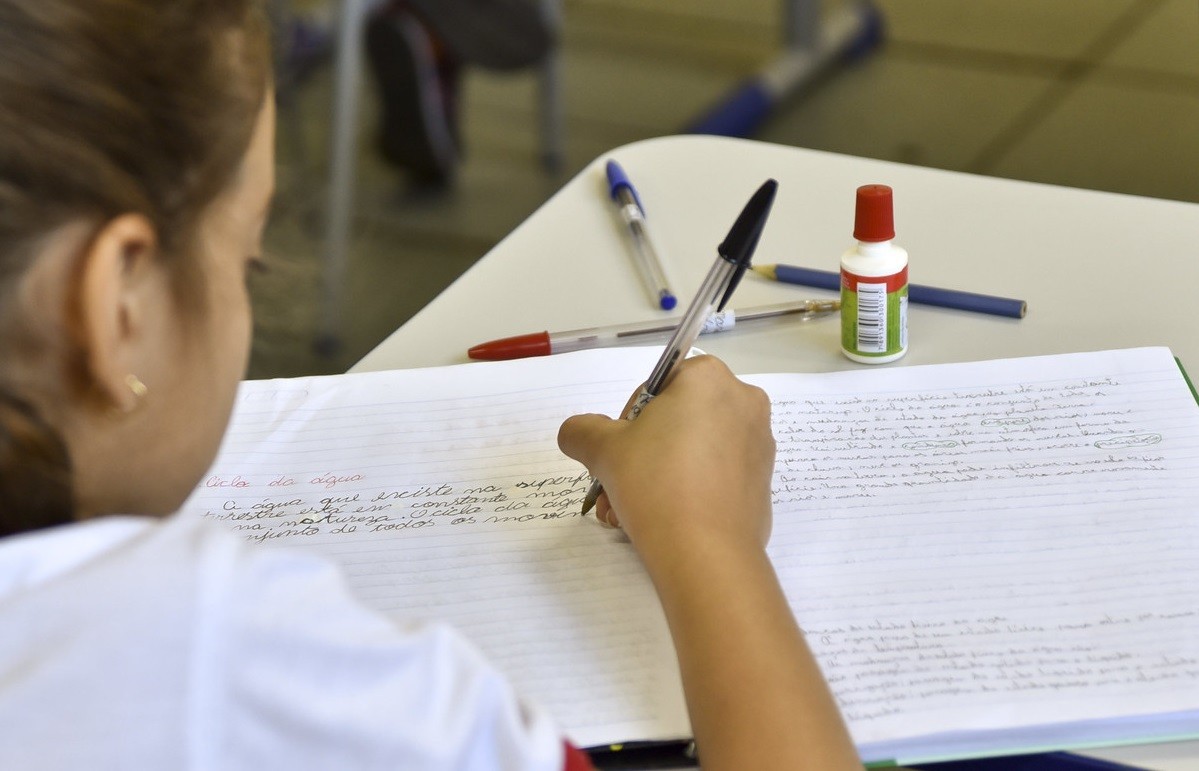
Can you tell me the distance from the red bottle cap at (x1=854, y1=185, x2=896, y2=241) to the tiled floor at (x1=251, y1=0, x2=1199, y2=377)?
4.59 feet

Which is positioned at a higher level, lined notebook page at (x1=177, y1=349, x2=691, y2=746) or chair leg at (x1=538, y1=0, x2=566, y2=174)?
chair leg at (x1=538, y1=0, x2=566, y2=174)

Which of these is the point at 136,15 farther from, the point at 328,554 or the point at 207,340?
the point at 328,554

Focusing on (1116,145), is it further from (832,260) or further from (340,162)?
(832,260)

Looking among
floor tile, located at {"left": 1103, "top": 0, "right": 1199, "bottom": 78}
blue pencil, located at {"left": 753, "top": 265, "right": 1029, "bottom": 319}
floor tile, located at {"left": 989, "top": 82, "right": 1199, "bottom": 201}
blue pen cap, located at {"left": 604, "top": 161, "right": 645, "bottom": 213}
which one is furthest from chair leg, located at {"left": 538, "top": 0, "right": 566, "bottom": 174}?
blue pencil, located at {"left": 753, "top": 265, "right": 1029, "bottom": 319}

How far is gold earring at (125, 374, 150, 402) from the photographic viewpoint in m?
0.49

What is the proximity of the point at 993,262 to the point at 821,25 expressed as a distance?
6.50ft

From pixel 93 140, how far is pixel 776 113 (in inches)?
90.2

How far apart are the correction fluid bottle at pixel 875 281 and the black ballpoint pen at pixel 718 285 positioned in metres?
0.10

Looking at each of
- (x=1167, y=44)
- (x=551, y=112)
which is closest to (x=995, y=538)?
(x=551, y=112)

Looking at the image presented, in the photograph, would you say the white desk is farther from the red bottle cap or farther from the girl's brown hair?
the girl's brown hair

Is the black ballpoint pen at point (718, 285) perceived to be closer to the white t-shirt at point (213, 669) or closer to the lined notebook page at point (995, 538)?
the lined notebook page at point (995, 538)

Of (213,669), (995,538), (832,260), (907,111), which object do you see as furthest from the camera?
(907,111)

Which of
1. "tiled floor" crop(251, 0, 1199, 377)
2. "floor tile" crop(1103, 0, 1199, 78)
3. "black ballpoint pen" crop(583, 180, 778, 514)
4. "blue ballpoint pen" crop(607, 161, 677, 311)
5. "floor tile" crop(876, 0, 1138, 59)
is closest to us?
"black ballpoint pen" crop(583, 180, 778, 514)

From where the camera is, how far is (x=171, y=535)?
425 mm
